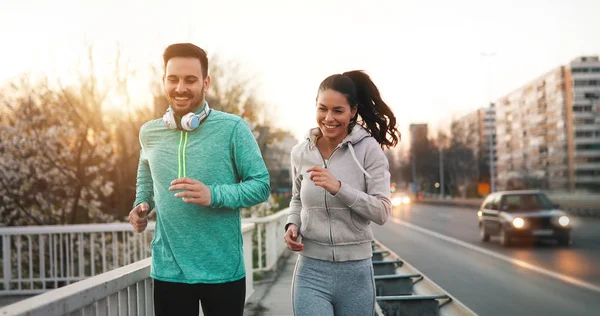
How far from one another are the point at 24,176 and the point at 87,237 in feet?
12.2

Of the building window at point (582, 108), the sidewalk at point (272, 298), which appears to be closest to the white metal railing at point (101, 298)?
the sidewalk at point (272, 298)

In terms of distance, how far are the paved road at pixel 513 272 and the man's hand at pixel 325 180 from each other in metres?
6.18

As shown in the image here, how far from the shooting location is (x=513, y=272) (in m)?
12.5

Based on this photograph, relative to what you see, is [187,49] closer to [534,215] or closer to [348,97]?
[348,97]

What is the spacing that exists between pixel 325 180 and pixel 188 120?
2.28 feet

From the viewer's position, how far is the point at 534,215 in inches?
666

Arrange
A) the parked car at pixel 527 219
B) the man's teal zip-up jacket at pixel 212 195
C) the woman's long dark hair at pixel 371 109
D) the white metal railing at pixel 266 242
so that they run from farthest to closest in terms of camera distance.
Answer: the parked car at pixel 527 219, the white metal railing at pixel 266 242, the woman's long dark hair at pixel 371 109, the man's teal zip-up jacket at pixel 212 195

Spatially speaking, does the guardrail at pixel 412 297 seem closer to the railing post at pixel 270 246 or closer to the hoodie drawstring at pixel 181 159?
the hoodie drawstring at pixel 181 159

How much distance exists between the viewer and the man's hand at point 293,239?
309 cm

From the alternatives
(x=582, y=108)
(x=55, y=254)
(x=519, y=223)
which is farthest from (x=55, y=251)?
(x=582, y=108)

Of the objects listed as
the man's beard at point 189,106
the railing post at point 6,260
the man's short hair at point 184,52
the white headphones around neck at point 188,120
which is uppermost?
the man's short hair at point 184,52

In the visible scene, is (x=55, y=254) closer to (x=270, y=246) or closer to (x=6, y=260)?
(x=6, y=260)

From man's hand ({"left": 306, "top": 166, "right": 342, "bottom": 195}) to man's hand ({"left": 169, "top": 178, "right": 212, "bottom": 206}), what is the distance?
2.05 feet

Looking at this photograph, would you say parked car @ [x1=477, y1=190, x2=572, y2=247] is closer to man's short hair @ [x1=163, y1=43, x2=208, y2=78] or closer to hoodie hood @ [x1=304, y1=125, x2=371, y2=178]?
hoodie hood @ [x1=304, y1=125, x2=371, y2=178]
